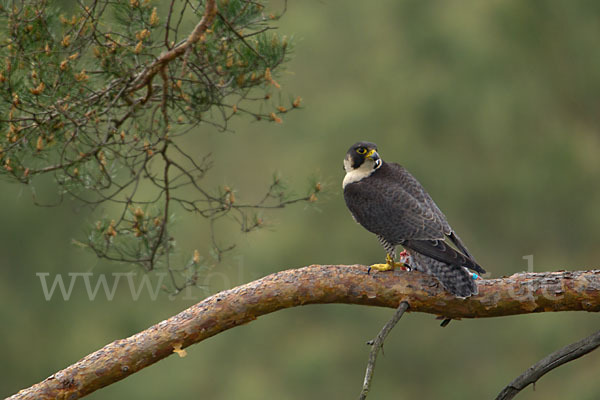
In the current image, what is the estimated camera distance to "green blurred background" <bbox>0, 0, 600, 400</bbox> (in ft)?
37.0

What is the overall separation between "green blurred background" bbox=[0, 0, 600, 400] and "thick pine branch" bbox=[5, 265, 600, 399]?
7.87 meters

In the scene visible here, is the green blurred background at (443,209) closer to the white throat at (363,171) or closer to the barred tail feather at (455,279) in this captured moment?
the white throat at (363,171)

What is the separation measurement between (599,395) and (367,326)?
11.1ft

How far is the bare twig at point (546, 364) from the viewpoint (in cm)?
293

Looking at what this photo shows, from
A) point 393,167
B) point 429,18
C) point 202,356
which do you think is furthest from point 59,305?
point 393,167

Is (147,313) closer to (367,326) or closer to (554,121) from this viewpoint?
(367,326)

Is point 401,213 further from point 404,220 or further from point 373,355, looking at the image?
point 373,355

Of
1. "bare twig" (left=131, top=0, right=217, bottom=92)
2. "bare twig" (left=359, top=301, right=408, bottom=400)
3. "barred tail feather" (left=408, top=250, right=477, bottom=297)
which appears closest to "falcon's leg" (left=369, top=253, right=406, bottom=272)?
"barred tail feather" (left=408, top=250, right=477, bottom=297)

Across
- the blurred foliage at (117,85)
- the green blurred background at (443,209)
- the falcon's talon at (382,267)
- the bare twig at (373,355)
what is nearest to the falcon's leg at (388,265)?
the falcon's talon at (382,267)

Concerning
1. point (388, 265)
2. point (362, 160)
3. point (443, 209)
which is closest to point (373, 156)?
point (362, 160)

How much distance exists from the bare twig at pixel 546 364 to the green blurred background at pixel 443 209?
7949mm

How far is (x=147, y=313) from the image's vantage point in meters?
11.3

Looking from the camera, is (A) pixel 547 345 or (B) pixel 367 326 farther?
(B) pixel 367 326

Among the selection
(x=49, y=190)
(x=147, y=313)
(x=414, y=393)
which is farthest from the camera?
(x=414, y=393)
